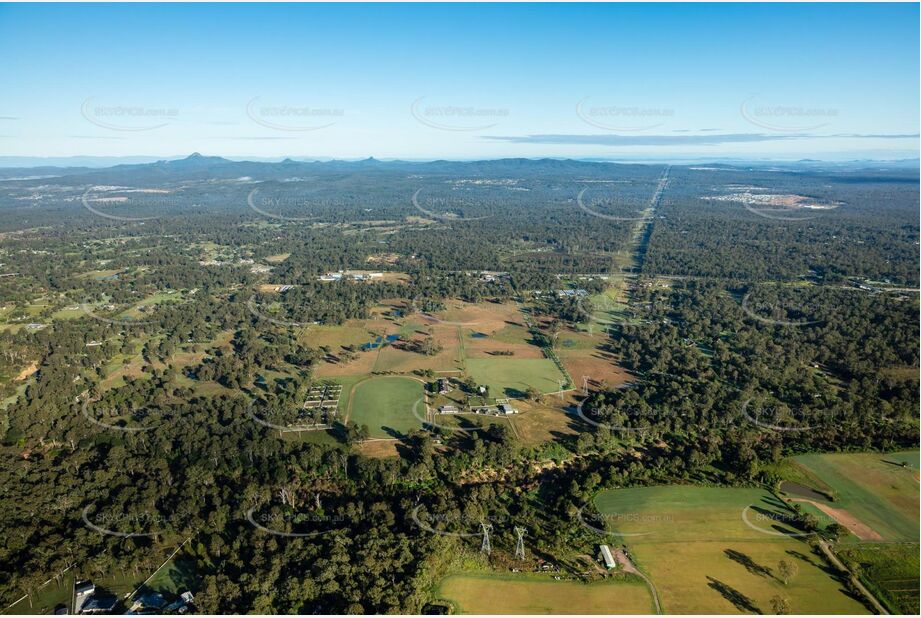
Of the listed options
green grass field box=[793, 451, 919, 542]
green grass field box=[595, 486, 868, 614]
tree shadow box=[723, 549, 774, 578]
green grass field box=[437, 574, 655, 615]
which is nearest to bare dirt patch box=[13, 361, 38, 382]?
green grass field box=[437, 574, 655, 615]

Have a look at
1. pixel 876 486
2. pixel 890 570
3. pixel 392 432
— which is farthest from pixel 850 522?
pixel 392 432

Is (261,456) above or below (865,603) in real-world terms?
above

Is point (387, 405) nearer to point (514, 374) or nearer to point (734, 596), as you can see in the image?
point (514, 374)

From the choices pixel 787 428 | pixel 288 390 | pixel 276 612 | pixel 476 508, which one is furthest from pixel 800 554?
pixel 288 390

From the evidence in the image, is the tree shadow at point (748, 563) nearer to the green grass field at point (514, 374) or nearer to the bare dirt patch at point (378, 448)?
the green grass field at point (514, 374)

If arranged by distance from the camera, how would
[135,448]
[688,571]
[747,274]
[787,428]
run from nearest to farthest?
[688,571]
[135,448]
[787,428]
[747,274]

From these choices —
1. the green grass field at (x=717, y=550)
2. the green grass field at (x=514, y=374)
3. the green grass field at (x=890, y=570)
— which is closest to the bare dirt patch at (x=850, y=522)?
the green grass field at (x=890, y=570)

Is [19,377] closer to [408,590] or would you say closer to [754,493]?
[408,590]
